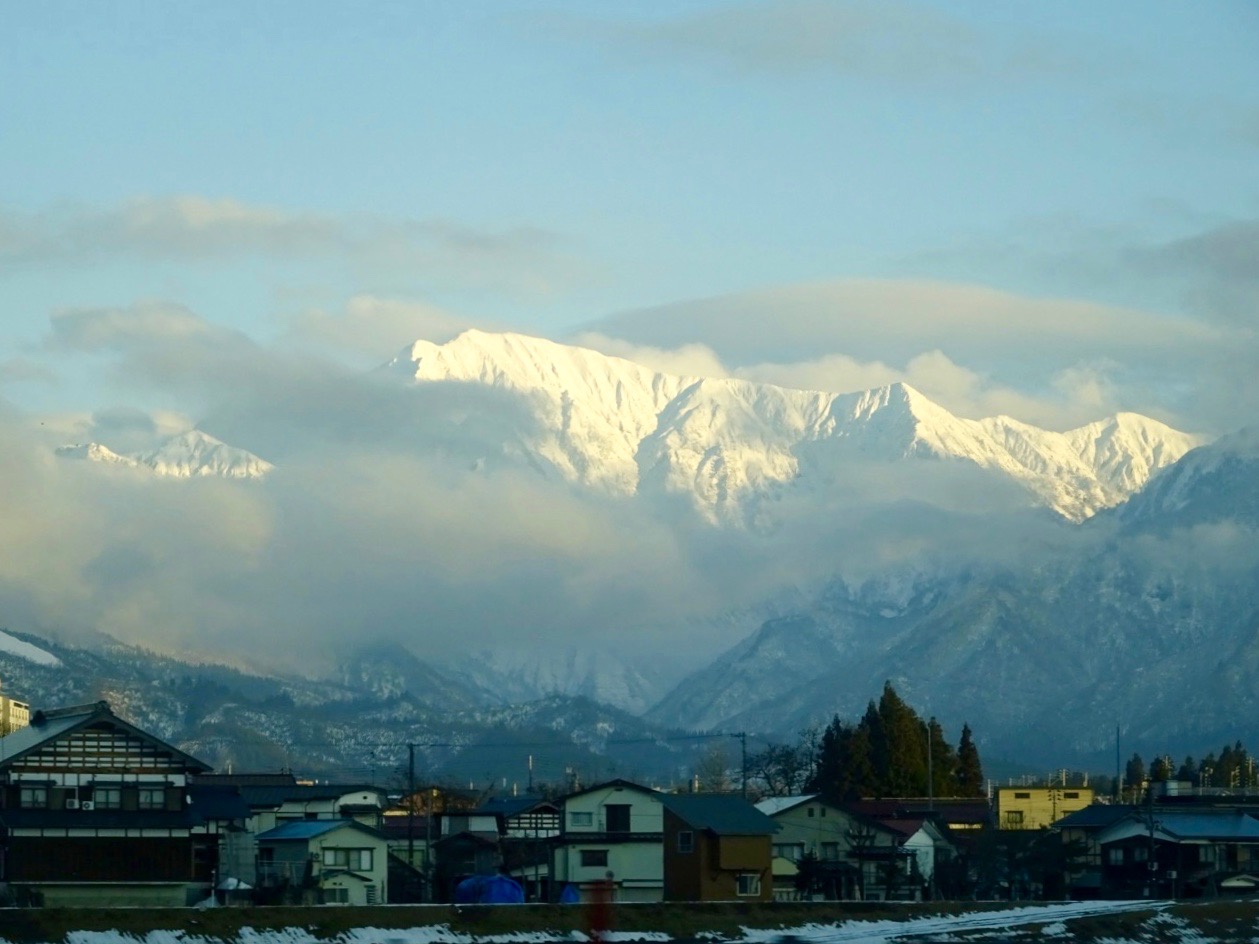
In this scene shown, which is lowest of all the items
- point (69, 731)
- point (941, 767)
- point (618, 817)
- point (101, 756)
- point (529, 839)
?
point (529, 839)

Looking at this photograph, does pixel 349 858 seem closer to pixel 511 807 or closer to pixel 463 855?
pixel 463 855

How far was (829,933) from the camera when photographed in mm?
78688

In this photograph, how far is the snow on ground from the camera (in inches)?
2731

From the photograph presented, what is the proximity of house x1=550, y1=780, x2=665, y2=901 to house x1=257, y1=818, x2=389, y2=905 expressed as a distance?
872 centimetres

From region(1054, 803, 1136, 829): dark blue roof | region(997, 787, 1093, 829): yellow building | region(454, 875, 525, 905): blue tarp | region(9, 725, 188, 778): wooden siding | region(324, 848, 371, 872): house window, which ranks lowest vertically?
region(454, 875, 525, 905): blue tarp

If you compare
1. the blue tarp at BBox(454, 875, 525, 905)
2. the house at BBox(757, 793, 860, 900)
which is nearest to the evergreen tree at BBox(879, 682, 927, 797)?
the house at BBox(757, 793, 860, 900)

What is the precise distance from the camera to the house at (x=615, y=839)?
10275 centimetres

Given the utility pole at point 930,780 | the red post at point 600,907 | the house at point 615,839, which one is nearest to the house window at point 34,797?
the house at point 615,839

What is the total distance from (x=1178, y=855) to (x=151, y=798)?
183 ft

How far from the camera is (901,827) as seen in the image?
123438 mm

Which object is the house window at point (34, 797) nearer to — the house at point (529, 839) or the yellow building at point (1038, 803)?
the house at point (529, 839)

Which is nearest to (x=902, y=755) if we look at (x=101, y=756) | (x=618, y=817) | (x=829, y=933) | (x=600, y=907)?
(x=618, y=817)

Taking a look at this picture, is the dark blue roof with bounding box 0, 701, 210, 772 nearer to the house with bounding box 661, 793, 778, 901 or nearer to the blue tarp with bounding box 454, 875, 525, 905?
the blue tarp with bounding box 454, 875, 525, 905

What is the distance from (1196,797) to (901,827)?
1748 inches
